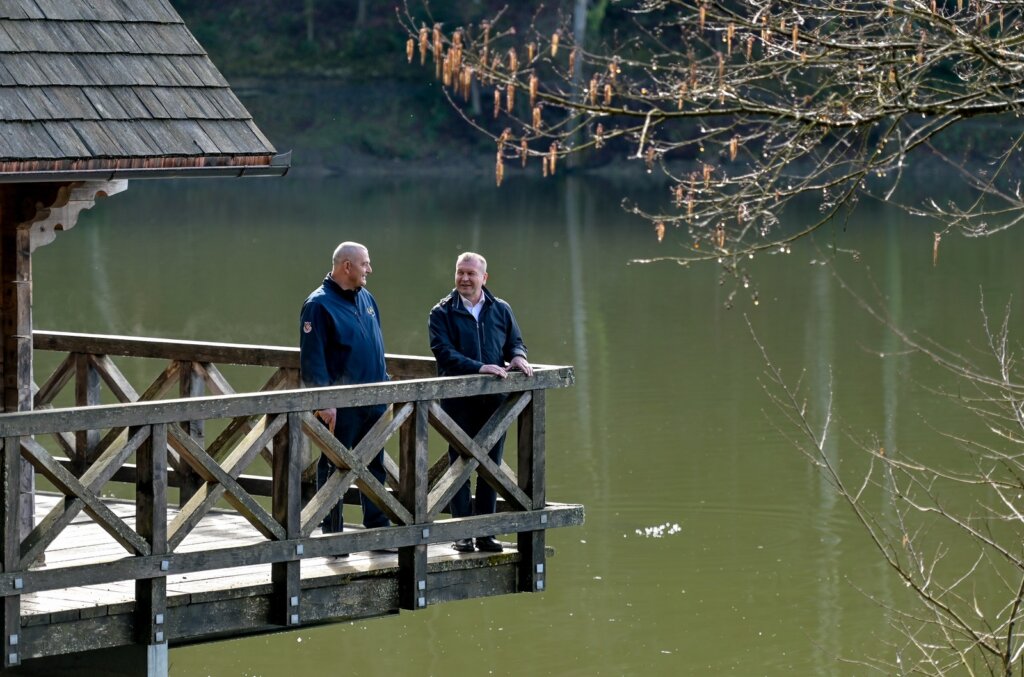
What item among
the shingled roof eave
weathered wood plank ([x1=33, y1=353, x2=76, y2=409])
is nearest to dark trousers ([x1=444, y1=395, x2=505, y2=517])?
the shingled roof eave

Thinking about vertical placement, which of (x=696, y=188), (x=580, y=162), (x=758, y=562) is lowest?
(x=758, y=562)

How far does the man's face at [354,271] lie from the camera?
27.9ft

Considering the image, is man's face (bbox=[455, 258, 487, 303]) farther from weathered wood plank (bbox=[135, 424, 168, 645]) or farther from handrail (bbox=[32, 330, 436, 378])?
weathered wood plank (bbox=[135, 424, 168, 645])

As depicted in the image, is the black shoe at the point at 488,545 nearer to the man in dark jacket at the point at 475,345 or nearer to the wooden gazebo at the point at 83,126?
the man in dark jacket at the point at 475,345

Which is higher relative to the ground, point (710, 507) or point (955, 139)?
point (955, 139)

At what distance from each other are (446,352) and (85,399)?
2727 millimetres

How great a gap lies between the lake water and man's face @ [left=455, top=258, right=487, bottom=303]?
66.0 inches

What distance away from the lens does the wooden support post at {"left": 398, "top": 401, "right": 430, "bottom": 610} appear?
27.9 feet

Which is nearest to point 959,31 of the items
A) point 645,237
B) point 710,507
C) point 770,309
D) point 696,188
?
point 696,188

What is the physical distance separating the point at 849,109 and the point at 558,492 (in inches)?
420

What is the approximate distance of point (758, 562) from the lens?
50.6 ft

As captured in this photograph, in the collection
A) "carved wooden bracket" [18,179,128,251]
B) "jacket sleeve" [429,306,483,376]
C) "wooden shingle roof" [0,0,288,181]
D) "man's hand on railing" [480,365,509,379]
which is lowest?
"man's hand on railing" [480,365,509,379]

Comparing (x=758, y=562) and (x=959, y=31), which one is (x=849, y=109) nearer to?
(x=959, y=31)

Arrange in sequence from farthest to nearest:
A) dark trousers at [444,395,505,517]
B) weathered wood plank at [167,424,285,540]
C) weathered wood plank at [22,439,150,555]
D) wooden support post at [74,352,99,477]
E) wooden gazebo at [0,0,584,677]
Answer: wooden support post at [74,352,99,477]
dark trousers at [444,395,505,517]
weathered wood plank at [167,424,285,540]
wooden gazebo at [0,0,584,677]
weathered wood plank at [22,439,150,555]
